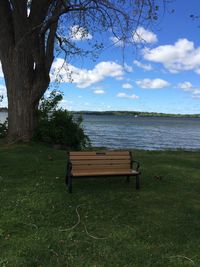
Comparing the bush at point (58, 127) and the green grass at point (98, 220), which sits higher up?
the bush at point (58, 127)

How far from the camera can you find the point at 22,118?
16.2 metres

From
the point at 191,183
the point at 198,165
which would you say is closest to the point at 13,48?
the point at 198,165

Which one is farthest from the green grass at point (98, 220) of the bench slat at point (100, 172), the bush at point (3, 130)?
the bush at point (3, 130)

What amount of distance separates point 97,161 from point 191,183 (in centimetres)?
246

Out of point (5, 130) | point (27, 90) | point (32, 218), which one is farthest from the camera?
point (5, 130)

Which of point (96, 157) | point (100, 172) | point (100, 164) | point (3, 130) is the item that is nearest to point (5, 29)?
point (3, 130)

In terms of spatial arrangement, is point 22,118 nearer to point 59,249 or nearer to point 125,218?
point 125,218

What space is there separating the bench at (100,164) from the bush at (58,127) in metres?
7.49

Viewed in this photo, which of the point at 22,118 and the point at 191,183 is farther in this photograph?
the point at 22,118

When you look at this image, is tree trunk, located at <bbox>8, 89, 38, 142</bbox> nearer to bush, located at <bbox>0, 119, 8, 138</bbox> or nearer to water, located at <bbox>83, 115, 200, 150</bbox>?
bush, located at <bbox>0, 119, 8, 138</bbox>

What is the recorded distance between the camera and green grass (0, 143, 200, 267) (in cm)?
570

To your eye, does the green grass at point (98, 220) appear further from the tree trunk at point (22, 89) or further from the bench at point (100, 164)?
the tree trunk at point (22, 89)

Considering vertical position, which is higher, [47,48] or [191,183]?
[47,48]

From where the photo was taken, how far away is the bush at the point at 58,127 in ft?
55.7
